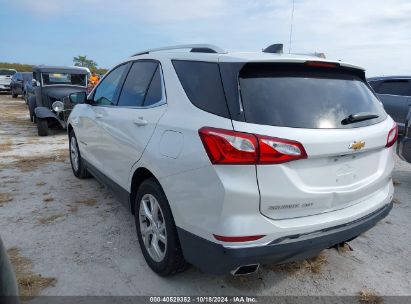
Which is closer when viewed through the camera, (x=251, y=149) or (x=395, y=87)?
(x=251, y=149)

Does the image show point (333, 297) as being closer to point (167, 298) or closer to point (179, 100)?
point (167, 298)

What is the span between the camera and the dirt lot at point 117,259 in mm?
2867

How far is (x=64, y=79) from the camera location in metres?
11.0

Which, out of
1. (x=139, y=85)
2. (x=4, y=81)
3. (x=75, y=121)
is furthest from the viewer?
(x=4, y=81)

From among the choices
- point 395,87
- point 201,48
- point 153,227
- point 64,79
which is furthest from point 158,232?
point 64,79

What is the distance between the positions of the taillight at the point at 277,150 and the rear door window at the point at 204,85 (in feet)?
0.98

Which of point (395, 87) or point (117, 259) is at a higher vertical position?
point (395, 87)

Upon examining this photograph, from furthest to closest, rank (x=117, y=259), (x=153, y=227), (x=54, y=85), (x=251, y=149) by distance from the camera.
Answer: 1. (x=54, y=85)
2. (x=117, y=259)
3. (x=153, y=227)
4. (x=251, y=149)

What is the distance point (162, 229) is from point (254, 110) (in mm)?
1223

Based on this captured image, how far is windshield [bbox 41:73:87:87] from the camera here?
10734mm

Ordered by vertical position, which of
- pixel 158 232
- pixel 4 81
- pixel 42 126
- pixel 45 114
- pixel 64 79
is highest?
pixel 64 79

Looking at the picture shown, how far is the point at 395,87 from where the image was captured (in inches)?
363

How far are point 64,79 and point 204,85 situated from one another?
9.66 m

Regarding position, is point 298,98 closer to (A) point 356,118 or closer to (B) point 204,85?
(A) point 356,118
